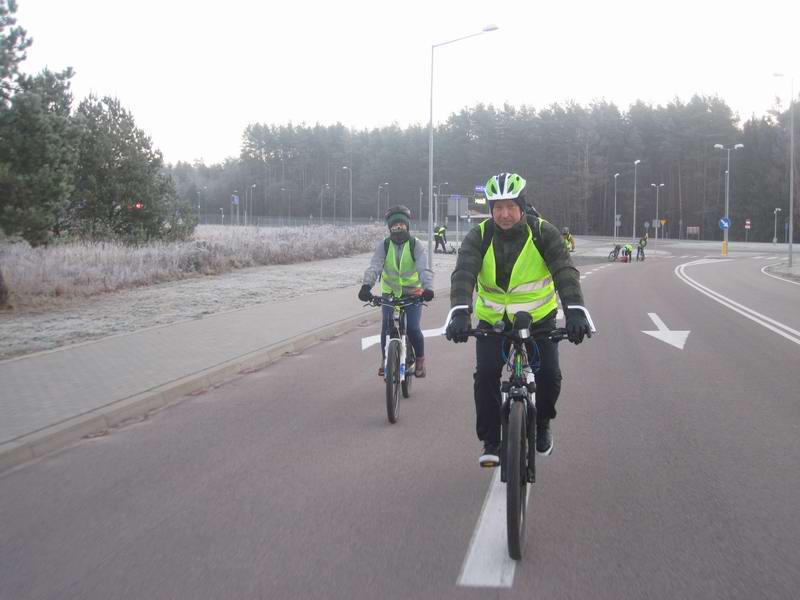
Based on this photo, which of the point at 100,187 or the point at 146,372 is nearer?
the point at 146,372

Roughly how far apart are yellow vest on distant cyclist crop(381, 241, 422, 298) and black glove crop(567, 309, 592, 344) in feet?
10.4

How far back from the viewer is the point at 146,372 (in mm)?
8109

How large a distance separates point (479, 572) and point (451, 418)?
10.0 ft

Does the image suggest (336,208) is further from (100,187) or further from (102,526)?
(102,526)

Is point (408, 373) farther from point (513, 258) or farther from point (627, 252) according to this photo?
point (627, 252)

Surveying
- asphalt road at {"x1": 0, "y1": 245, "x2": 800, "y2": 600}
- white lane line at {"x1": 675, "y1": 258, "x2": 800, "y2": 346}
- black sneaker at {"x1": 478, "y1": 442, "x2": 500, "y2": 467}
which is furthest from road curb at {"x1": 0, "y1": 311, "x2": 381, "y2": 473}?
white lane line at {"x1": 675, "y1": 258, "x2": 800, "y2": 346}

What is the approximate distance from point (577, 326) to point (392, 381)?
8.67 ft

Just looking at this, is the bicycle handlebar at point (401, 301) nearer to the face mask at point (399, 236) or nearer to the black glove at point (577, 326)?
the face mask at point (399, 236)

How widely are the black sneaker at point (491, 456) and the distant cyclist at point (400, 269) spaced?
9.15 feet

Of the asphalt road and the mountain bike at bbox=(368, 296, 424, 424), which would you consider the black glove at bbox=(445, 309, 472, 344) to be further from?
the mountain bike at bbox=(368, 296, 424, 424)

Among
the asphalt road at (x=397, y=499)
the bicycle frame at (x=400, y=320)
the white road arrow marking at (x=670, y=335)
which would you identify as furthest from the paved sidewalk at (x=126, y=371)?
the white road arrow marking at (x=670, y=335)

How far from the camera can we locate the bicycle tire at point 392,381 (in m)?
6.24

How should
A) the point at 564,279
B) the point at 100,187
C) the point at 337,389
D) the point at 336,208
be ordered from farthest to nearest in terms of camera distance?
the point at 336,208 < the point at 100,187 < the point at 337,389 < the point at 564,279

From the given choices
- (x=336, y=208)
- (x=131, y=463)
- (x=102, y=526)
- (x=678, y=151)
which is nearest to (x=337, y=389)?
(x=131, y=463)
